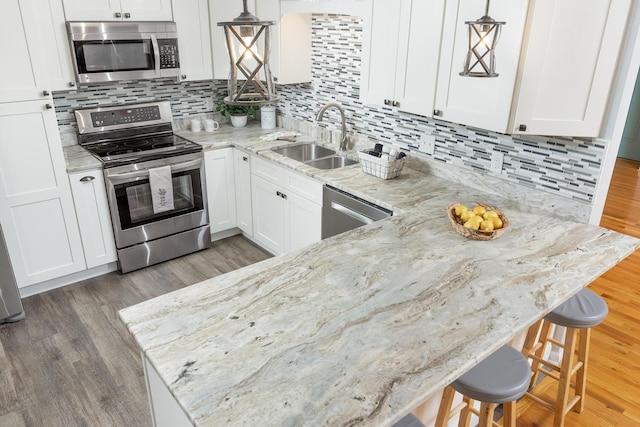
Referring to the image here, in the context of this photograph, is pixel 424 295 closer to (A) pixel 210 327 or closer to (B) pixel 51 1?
(A) pixel 210 327

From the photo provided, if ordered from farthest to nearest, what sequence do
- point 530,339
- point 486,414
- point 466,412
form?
point 530,339
point 466,412
point 486,414

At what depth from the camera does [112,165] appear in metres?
3.29

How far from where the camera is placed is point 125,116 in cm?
383

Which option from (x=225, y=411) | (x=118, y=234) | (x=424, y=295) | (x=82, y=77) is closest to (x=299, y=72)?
(x=82, y=77)

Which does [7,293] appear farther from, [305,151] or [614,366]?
[614,366]

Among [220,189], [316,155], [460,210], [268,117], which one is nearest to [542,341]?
[460,210]

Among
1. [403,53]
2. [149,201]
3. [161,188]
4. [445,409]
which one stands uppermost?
[403,53]

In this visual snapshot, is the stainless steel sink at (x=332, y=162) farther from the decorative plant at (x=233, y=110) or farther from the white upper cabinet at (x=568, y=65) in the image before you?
the white upper cabinet at (x=568, y=65)

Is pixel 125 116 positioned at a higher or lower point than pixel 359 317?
higher

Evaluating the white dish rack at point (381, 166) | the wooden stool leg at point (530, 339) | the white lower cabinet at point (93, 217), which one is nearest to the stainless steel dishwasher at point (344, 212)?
the white dish rack at point (381, 166)

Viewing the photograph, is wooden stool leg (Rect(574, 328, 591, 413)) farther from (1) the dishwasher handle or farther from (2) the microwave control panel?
(2) the microwave control panel

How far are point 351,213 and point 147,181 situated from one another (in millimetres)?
1644

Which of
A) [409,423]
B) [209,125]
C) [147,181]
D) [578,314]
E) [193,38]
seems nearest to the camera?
[409,423]

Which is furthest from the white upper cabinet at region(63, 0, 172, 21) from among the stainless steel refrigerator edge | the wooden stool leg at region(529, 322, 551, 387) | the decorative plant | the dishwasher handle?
the wooden stool leg at region(529, 322, 551, 387)
